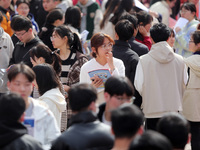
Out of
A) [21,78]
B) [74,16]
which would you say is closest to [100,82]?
[21,78]

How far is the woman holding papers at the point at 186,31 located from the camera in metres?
8.45

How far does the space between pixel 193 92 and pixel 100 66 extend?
151cm

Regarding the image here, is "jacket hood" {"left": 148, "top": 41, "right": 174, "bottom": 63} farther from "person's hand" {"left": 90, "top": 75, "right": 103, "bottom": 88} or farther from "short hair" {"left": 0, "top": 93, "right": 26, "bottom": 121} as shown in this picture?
"short hair" {"left": 0, "top": 93, "right": 26, "bottom": 121}

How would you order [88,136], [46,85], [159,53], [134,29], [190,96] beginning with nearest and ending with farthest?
[88,136] < [46,85] < [159,53] < [190,96] < [134,29]

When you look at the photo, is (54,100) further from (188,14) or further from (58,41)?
(188,14)

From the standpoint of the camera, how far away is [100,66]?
610 cm

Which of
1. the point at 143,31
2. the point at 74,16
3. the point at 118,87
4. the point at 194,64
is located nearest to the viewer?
the point at 118,87

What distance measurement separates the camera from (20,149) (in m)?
3.76

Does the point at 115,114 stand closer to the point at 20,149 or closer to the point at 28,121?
the point at 20,149

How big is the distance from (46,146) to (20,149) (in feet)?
2.21

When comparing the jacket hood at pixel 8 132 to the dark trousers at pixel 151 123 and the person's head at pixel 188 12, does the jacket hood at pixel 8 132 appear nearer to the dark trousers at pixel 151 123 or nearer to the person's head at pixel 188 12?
the dark trousers at pixel 151 123

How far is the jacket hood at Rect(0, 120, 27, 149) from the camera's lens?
12.2 feet

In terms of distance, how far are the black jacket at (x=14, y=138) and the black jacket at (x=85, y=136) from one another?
0.20 m

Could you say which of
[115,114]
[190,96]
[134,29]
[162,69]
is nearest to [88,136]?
[115,114]
